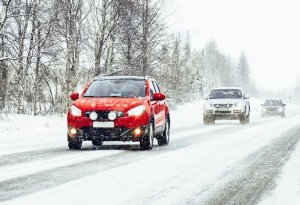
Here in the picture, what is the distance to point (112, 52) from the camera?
3228 cm

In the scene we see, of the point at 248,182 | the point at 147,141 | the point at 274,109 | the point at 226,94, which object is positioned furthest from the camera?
the point at 274,109

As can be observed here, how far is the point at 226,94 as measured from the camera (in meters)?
28.9

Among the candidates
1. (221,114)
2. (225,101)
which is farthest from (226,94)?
(221,114)

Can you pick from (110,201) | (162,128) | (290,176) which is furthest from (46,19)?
(110,201)

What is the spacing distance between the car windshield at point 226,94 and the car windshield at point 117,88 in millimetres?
15887

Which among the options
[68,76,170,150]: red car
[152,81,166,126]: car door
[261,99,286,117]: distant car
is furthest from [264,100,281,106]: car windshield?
[68,76,170,150]: red car

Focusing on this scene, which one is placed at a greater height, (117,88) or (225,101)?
(117,88)

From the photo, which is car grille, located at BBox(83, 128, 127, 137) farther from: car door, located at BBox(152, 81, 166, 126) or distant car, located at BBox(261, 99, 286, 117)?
distant car, located at BBox(261, 99, 286, 117)

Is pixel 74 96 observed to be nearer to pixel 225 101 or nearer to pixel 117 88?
pixel 117 88

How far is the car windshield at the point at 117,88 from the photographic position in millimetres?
12789

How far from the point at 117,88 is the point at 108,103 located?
1.18 meters

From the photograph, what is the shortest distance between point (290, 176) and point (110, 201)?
314cm

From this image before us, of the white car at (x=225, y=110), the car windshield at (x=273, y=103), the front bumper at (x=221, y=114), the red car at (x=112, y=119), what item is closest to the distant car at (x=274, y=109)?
the car windshield at (x=273, y=103)

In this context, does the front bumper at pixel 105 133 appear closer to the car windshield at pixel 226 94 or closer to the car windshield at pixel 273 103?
the car windshield at pixel 226 94
